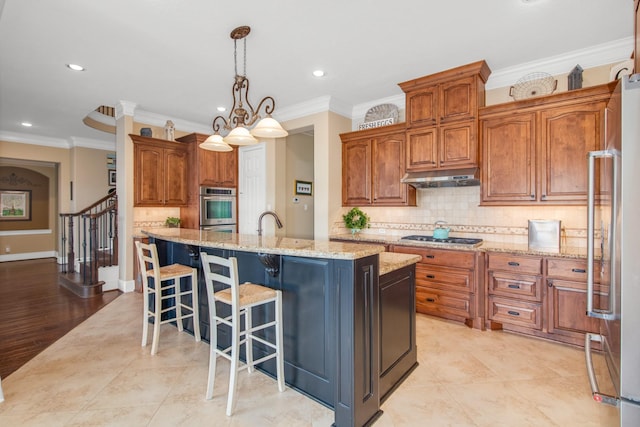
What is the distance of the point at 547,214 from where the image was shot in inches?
138

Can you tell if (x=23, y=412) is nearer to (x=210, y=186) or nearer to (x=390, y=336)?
(x=390, y=336)

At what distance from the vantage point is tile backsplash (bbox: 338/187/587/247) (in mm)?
3371

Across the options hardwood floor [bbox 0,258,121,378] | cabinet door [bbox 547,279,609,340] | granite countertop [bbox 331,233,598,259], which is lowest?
hardwood floor [bbox 0,258,121,378]

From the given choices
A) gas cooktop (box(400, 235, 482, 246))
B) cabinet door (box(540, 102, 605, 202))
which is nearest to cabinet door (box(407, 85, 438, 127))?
cabinet door (box(540, 102, 605, 202))

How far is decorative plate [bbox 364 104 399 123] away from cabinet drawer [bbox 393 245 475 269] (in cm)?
187

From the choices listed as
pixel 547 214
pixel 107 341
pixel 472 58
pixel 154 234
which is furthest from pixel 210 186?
pixel 547 214

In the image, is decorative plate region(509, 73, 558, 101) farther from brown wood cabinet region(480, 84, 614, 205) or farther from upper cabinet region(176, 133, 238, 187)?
upper cabinet region(176, 133, 238, 187)

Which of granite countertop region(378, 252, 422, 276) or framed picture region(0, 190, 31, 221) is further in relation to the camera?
framed picture region(0, 190, 31, 221)

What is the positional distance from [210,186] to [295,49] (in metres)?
3.06

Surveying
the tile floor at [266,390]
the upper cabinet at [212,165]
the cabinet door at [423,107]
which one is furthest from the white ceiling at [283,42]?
the tile floor at [266,390]

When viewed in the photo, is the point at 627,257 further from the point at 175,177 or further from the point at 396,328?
the point at 175,177

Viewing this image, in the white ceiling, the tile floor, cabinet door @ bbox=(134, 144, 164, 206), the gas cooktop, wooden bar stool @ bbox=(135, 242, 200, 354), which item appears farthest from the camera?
cabinet door @ bbox=(134, 144, 164, 206)

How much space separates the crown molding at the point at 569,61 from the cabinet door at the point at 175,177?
4.70 meters

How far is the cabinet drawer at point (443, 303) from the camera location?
3.43 meters
